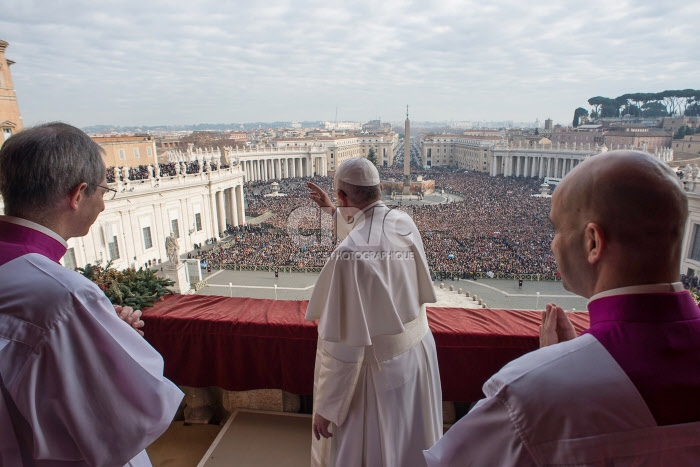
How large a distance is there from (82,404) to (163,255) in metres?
21.4

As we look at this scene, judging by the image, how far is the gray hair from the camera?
221 centimetres

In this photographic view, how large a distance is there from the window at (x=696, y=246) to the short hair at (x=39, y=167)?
19.2 m

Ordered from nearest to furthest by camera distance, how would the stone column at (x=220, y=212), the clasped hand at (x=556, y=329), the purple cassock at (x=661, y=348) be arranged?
1. the purple cassock at (x=661, y=348)
2. the clasped hand at (x=556, y=329)
3. the stone column at (x=220, y=212)

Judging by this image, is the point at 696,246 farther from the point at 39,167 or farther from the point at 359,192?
the point at 39,167

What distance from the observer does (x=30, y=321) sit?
1.09 meters

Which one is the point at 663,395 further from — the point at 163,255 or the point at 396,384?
the point at 163,255

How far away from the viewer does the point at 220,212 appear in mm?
26141

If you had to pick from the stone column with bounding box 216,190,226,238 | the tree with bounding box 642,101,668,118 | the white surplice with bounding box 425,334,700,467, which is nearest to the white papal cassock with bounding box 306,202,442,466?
the white surplice with bounding box 425,334,700,467

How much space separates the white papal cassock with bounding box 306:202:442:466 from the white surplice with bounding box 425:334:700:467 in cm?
103

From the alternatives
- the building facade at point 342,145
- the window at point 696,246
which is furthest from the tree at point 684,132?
the window at point 696,246

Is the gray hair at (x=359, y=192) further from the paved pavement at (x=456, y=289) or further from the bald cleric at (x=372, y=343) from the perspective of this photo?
the paved pavement at (x=456, y=289)

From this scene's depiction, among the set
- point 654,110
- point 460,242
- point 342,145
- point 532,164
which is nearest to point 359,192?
point 460,242

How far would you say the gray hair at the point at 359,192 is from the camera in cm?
221

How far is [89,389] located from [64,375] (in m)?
0.07
